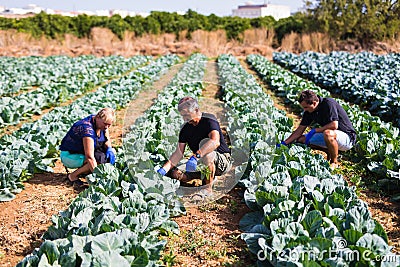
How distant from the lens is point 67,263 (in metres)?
2.95

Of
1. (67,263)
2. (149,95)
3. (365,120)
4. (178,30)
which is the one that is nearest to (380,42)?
(178,30)

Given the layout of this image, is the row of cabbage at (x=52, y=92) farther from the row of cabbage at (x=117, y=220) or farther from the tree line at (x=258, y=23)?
the tree line at (x=258, y=23)

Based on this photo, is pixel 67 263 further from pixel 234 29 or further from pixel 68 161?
pixel 234 29

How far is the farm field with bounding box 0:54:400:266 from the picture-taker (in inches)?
126

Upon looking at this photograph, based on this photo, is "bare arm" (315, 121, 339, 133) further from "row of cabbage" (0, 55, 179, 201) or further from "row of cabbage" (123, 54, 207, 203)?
"row of cabbage" (0, 55, 179, 201)

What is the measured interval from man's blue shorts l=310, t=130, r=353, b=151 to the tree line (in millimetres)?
23507

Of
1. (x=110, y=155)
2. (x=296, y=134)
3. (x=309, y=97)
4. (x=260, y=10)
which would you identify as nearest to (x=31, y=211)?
(x=110, y=155)

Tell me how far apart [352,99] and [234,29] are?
78.2ft

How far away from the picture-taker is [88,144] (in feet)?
16.1

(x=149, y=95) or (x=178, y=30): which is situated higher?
(x=178, y=30)

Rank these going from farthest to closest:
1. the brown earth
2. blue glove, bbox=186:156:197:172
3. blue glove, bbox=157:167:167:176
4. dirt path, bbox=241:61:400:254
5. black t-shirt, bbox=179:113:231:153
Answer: the brown earth → blue glove, bbox=186:156:197:172 → blue glove, bbox=157:167:167:176 → black t-shirt, bbox=179:113:231:153 → dirt path, bbox=241:61:400:254

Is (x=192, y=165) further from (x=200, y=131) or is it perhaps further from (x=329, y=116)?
(x=329, y=116)

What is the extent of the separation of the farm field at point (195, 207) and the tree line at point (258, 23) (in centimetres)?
2269

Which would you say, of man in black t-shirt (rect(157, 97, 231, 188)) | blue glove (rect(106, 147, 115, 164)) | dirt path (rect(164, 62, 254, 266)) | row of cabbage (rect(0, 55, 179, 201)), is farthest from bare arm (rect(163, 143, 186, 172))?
row of cabbage (rect(0, 55, 179, 201))
